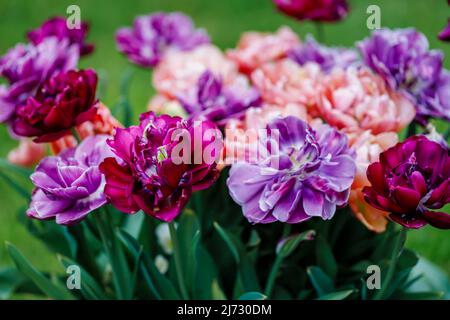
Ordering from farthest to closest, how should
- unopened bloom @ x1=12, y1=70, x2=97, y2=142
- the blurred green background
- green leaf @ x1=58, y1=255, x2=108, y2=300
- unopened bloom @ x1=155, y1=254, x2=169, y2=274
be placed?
the blurred green background, unopened bloom @ x1=155, y1=254, x2=169, y2=274, green leaf @ x1=58, y1=255, x2=108, y2=300, unopened bloom @ x1=12, y1=70, x2=97, y2=142

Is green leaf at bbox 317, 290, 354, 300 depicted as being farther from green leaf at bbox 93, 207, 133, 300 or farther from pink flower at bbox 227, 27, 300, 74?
pink flower at bbox 227, 27, 300, 74

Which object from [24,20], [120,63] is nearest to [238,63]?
[120,63]

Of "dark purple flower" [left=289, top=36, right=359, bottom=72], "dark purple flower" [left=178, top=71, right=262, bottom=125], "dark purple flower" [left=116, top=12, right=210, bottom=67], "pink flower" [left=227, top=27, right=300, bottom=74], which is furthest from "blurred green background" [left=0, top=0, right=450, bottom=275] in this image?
"dark purple flower" [left=178, top=71, right=262, bottom=125]

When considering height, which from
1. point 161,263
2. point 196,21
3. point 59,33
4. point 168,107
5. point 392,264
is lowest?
point 196,21

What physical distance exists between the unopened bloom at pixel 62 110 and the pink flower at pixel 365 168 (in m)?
0.34

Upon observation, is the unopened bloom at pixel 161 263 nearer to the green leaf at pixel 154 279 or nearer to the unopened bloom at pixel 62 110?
the green leaf at pixel 154 279

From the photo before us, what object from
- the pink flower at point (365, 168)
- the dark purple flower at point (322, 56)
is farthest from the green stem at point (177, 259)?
the dark purple flower at point (322, 56)

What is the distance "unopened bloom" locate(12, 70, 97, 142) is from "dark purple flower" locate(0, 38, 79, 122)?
12cm

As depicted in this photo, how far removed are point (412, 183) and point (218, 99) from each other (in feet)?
1.22

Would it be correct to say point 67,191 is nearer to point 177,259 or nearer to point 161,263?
point 177,259

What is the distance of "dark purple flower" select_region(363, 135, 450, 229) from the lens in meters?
0.74

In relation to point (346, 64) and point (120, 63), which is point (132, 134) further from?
point (120, 63)

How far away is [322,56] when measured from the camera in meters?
1.18

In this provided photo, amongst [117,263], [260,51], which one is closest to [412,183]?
[117,263]
